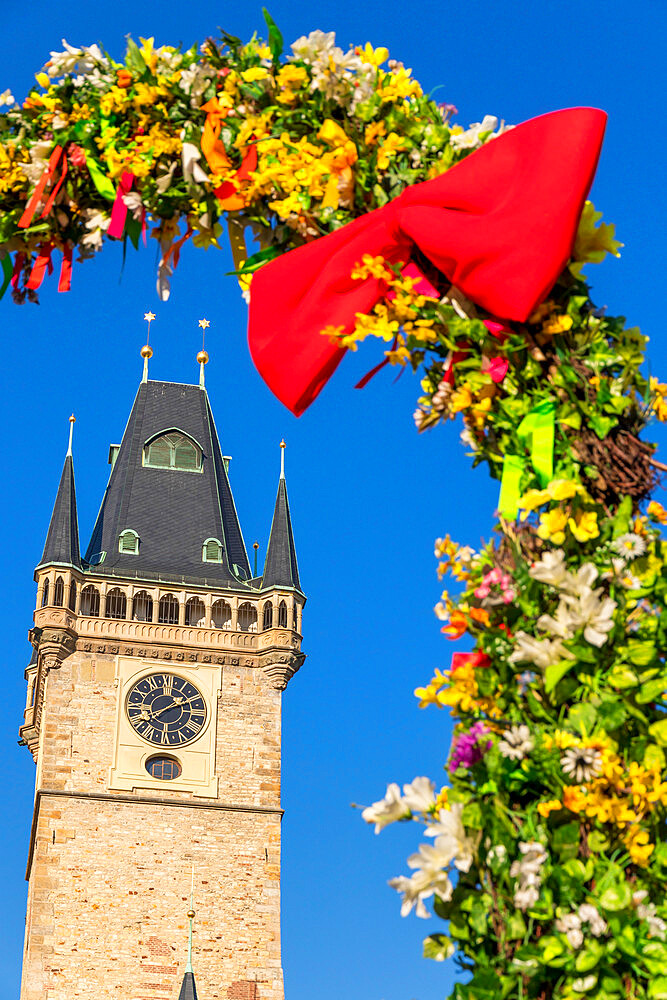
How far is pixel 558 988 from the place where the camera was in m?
4.46

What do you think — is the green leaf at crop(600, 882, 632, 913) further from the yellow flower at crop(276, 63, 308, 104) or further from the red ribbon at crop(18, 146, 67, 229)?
the red ribbon at crop(18, 146, 67, 229)

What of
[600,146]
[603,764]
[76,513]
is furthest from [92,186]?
[76,513]

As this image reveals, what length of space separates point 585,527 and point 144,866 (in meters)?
39.5

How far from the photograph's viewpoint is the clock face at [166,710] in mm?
44781

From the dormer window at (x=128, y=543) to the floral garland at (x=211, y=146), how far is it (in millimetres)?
42167

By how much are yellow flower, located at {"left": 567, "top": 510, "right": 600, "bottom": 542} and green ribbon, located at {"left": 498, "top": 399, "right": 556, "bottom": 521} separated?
22 centimetres

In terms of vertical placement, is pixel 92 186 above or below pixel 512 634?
above

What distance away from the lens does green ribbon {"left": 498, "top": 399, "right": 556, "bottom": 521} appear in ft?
16.5

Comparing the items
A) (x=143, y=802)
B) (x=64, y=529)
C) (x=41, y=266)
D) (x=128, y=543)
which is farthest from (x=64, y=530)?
(x=41, y=266)

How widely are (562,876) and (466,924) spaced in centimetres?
35

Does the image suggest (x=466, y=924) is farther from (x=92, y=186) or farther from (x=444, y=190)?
(x=92, y=186)

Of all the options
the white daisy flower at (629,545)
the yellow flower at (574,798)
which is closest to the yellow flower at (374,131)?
the white daisy flower at (629,545)

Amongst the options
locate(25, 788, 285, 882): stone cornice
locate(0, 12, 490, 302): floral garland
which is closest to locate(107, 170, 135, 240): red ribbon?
locate(0, 12, 490, 302): floral garland

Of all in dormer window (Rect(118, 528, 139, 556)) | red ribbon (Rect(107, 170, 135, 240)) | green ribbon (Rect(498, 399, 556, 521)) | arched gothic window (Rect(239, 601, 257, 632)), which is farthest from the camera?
dormer window (Rect(118, 528, 139, 556))
